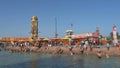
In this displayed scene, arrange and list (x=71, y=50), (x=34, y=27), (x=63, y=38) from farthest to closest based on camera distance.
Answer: (x=34, y=27) → (x=63, y=38) → (x=71, y=50)

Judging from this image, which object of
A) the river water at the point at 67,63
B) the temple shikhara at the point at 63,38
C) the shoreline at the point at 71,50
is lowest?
the river water at the point at 67,63

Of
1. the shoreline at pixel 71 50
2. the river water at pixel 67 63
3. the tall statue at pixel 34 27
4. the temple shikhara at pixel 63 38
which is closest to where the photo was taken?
the river water at pixel 67 63

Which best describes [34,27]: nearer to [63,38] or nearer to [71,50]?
[63,38]

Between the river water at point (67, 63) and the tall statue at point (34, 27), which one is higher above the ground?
the tall statue at point (34, 27)

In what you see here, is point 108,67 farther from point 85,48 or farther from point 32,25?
point 32,25

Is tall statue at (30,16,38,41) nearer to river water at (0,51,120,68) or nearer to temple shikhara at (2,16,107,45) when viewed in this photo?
temple shikhara at (2,16,107,45)

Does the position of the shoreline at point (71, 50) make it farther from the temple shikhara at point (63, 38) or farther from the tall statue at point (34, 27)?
the tall statue at point (34, 27)

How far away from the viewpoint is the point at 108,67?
1506 inches

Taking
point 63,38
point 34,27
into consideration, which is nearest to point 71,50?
point 63,38

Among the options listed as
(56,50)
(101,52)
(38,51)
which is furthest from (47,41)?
(101,52)

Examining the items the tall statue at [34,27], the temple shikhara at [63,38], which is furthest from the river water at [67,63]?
the tall statue at [34,27]

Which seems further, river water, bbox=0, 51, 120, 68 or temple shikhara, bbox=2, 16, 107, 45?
A: temple shikhara, bbox=2, 16, 107, 45

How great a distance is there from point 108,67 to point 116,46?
66.4 ft

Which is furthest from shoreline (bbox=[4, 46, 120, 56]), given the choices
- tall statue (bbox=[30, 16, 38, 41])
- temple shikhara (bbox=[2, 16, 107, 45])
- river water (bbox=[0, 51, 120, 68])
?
tall statue (bbox=[30, 16, 38, 41])
